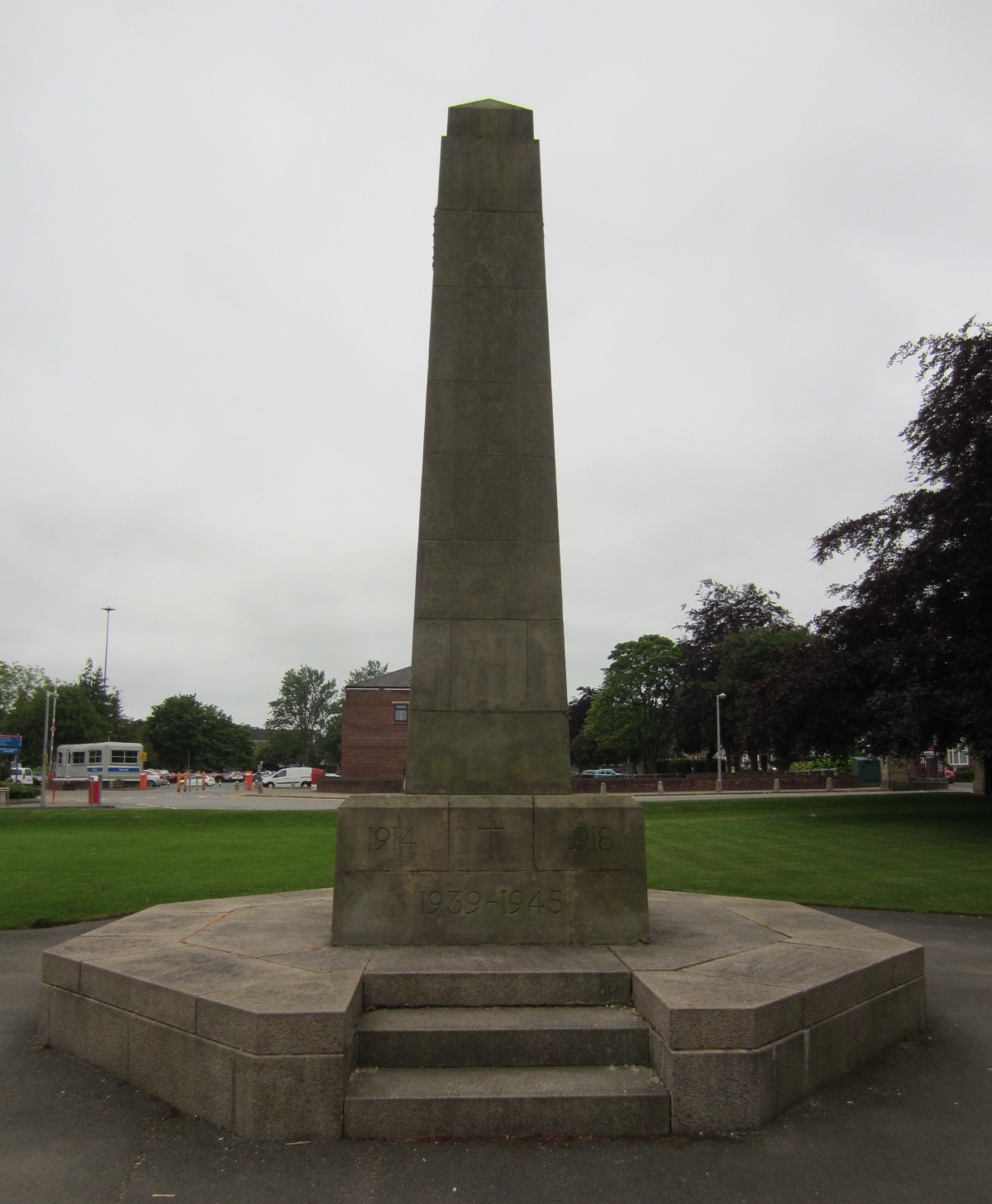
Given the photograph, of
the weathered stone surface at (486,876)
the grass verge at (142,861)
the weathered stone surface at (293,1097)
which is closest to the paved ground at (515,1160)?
the weathered stone surface at (293,1097)

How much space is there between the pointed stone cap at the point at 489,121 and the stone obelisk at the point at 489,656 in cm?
2

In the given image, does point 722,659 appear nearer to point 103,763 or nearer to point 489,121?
point 103,763

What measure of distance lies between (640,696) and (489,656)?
63791 millimetres

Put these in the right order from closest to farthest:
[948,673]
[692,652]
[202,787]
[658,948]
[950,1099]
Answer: [950,1099], [658,948], [948,673], [202,787], [692,652]

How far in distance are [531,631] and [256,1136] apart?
14.5ft

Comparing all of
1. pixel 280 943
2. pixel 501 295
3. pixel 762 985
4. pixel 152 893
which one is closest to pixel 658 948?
pixel 762 985

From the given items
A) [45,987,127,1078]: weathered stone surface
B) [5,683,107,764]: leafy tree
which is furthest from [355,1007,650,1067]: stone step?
[5,683,107,764]: leafy tree

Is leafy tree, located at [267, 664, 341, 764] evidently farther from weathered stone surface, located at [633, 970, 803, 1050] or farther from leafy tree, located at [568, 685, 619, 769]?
weathered stone surface, located at [633, 970, 803, 1050]

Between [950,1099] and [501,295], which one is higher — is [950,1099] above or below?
below

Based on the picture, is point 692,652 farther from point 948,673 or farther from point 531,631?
point 531,631

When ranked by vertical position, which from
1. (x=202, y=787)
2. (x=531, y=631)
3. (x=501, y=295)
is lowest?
(x=202, y=787)

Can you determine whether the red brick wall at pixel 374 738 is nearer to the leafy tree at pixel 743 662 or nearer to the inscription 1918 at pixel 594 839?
the leafy tree at pixel 743 662

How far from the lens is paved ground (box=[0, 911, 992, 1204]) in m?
4.26

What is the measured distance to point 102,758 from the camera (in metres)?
58.3
